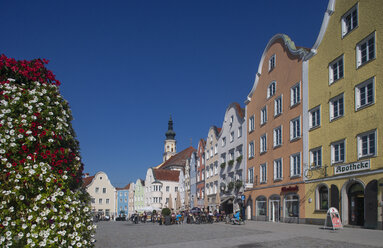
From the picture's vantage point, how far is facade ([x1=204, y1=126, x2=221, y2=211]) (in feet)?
186

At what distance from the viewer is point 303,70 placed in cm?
3136

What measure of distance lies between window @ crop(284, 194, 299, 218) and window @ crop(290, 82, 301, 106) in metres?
7.32

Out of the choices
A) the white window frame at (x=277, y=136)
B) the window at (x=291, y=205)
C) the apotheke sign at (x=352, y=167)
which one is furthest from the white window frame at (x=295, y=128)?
the apotheke sign at (x=352, y=167)

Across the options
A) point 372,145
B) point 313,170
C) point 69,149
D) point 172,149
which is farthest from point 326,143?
point 172,149

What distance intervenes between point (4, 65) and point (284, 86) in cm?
2842

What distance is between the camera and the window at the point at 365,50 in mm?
23500

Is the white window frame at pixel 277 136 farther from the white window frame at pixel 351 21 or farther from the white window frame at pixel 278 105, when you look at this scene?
the white window frame at pixel 351 21

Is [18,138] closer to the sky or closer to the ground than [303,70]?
closer to the ground

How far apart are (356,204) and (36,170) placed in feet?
69.6

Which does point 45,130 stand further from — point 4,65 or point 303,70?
point 303,70

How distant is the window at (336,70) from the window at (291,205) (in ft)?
31.5

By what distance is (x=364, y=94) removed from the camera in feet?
78.9

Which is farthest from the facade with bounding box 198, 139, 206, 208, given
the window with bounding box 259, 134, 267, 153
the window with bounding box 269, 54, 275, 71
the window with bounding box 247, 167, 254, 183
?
the window with bounding box 269, 54, 275, 71

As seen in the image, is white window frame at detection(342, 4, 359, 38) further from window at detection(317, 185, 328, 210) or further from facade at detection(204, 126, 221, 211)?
facade at detection(204, 126, 221, 211)
